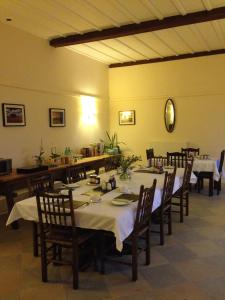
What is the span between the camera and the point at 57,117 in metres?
6.30

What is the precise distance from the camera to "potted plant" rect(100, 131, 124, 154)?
770cm

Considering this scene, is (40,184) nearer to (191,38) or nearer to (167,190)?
(167,190)

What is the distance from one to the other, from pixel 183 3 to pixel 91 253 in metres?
3.66

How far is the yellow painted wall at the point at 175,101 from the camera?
7.27 m

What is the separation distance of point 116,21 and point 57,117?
2353 millimetres

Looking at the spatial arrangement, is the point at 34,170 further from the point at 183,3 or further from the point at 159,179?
the point at 183,3

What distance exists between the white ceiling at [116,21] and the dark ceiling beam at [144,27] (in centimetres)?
8

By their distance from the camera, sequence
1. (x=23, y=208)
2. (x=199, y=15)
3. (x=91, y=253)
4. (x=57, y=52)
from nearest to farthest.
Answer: (x=23, y=208) → (x=91, y=253) → (x=199, y=15) → (x=57, y=52)

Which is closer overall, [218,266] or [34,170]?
[218,266]

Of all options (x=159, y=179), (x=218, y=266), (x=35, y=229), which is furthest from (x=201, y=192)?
(x=35, y=229)

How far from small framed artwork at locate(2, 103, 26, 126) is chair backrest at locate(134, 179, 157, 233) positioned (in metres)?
3.11

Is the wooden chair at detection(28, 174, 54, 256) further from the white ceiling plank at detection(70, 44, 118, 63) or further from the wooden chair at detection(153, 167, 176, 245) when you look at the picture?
the white ceiling plank at detection(70, 44, 118, 63)

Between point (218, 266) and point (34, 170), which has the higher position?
point (34, 170)

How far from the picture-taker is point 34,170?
4.79m
